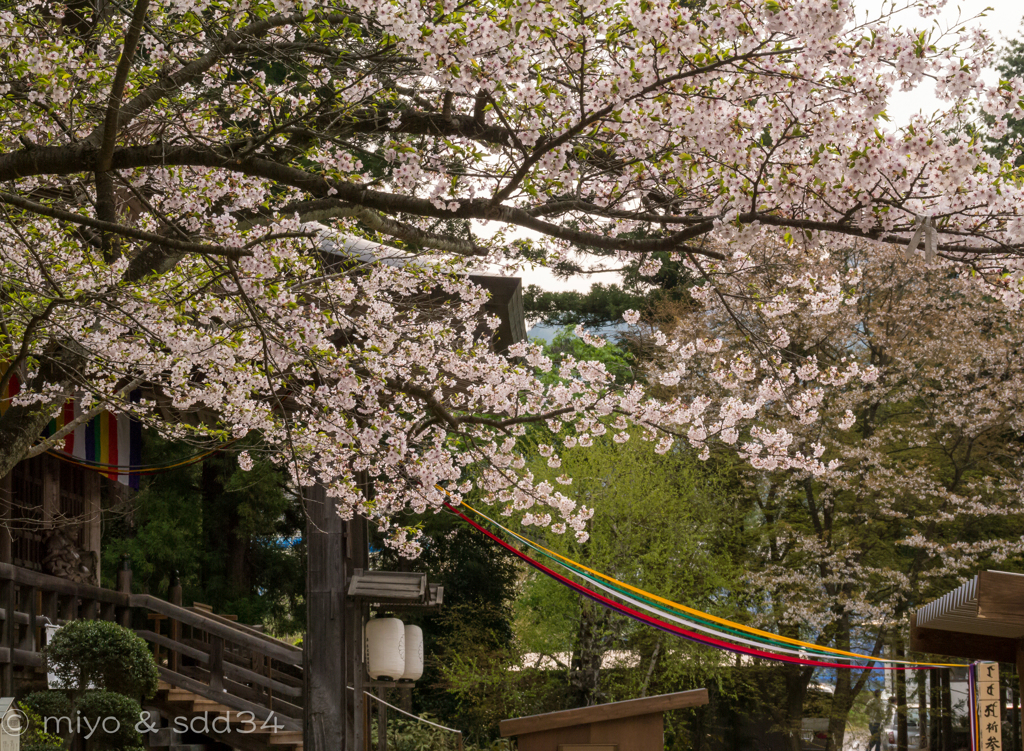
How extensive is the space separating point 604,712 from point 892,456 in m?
→ 10.1

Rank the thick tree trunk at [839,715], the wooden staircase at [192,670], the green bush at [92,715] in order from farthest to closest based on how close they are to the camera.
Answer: the thick tree trunk at [839,715] < the wooden staircase at [192,670] < the green bush at [92,715]

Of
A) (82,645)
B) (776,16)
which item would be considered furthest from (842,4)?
(82,645)

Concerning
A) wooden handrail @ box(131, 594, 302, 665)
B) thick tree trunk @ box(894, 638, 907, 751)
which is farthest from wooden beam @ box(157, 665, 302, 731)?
thick tree trunk @ box(894, 638, 907, 751)

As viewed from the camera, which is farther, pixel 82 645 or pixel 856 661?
pixel 856 661

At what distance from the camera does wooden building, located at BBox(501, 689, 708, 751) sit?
4.81 m

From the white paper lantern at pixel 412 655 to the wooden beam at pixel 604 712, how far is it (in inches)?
93.7

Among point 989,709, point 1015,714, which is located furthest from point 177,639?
point 1015,714

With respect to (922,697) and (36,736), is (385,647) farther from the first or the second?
(922,697)

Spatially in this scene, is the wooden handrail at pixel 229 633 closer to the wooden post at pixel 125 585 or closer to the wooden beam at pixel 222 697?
the wooden post at pixel 125 585

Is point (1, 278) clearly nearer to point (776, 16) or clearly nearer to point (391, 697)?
point (776, 16)

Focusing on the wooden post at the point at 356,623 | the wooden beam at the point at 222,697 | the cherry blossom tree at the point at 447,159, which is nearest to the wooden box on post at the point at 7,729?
the cherry blossom tree at the point at 447,159

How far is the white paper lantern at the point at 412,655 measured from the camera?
281 inches

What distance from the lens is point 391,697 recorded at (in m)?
14.5

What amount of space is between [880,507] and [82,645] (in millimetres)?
10408
